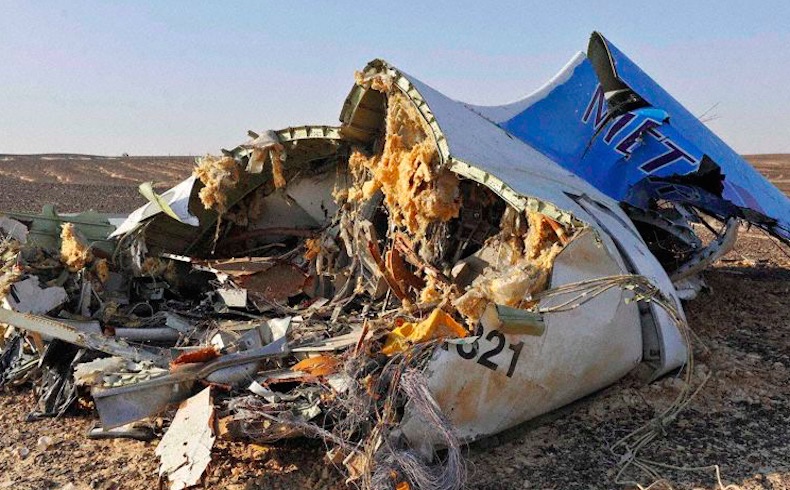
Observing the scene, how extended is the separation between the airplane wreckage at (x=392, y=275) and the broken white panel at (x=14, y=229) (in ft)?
0.12

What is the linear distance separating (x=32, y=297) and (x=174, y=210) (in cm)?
167

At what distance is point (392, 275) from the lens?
7039 mm

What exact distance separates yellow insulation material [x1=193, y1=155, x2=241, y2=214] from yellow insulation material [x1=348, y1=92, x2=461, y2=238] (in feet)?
5.92

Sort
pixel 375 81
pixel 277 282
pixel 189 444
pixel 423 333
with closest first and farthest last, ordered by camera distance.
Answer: pixel 189 444 → pixel 423 333 → pixel 375 81 → pixel 277 282

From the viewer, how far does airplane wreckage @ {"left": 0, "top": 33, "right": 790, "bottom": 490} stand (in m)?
4.80

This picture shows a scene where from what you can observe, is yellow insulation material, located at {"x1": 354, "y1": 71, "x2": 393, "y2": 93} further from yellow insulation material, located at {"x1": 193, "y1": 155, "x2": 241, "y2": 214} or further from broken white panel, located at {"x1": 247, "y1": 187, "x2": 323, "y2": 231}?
broken white panel, located at {"x1": 247, "y1": 187, "x2": 323, "y2": 231}

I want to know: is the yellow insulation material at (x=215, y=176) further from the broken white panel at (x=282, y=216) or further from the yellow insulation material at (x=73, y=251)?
the yellow insulation material at (x=73, y=251)

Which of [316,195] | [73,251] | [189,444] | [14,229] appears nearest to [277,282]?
[316,195]

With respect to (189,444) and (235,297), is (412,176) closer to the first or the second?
(235,297)

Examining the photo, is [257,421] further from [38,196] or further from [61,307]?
[38,196]

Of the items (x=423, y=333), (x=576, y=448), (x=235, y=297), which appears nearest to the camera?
(x=423, y=333)

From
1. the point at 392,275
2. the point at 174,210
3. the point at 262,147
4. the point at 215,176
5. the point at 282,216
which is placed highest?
the point at 262,147

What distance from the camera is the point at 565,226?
5.38 m

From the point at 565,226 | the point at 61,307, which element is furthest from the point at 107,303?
the point at 565,226
